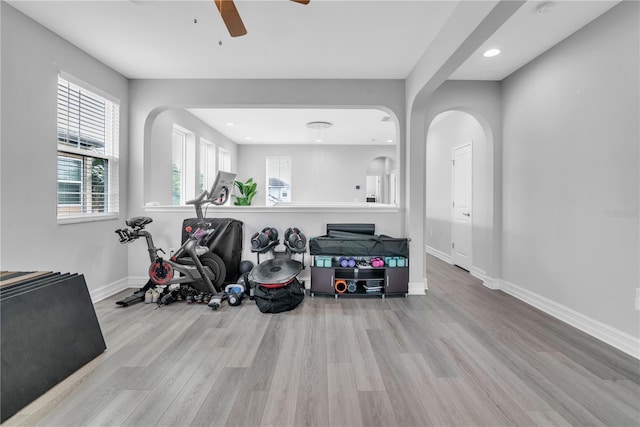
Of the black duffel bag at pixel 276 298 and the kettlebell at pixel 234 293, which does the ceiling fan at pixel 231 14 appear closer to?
the black duffel bag at pixel 276 298

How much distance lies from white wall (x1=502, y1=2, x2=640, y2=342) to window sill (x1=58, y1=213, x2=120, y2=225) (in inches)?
190

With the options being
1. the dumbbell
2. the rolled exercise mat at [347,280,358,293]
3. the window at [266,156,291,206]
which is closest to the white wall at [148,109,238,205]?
the dumbbell

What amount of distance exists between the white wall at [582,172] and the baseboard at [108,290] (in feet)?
15.6

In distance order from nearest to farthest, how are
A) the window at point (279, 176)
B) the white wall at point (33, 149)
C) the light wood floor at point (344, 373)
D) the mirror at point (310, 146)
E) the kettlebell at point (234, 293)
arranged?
the light wood floor at point (344, 373)
the white wall at point (33, 149)
the kettlebell at point (234, 293)
the mirror at point (310, 146)
the window at point (279, 176)

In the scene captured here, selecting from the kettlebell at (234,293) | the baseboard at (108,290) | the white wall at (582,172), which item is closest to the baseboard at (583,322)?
the white wall at (582,172)

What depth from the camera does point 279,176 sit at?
8.18m

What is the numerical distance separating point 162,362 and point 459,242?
4484mm

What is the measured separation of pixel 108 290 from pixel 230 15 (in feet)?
10.8

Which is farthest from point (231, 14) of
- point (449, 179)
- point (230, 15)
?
point (449, 179)

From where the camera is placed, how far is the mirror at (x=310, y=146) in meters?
5.34

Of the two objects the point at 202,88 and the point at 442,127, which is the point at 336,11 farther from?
the point at 442,127

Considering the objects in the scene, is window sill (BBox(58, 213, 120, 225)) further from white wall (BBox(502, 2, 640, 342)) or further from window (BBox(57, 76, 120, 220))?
white wall (BBox(502, 2, 640, 342))

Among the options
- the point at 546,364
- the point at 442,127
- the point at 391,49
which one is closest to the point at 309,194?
the point at 442,127

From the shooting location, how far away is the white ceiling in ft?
7.55
